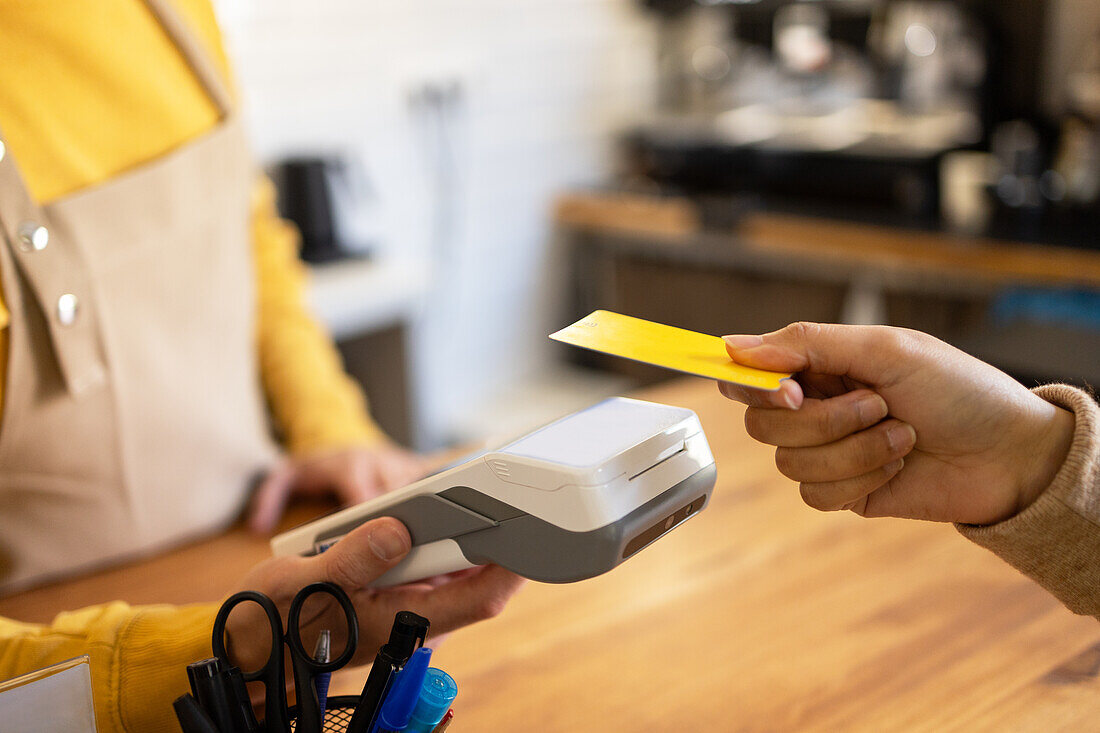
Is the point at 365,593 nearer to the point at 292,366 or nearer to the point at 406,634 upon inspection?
the point at 406,634

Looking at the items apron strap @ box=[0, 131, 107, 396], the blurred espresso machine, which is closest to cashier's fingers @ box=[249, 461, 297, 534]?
apron strap @ box=[0, 131, 107, 396]

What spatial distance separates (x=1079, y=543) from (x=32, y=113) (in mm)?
859

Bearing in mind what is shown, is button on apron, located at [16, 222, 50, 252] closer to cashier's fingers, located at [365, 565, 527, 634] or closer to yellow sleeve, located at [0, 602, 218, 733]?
yellow sleeve, located at [0, 602, 218, 733]

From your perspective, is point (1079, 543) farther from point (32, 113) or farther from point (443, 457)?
point (32, 113)

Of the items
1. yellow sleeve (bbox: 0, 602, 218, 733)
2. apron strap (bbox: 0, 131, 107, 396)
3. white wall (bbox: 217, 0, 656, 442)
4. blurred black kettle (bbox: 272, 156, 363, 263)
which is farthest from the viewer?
white wall (bbox: 217, 0, 656, 442)

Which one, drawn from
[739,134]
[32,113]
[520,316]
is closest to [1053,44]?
[739,134]

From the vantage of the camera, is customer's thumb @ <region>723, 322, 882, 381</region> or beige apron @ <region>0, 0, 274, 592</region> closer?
customer's thumb @ <region>723, 322, 882, 381</region>

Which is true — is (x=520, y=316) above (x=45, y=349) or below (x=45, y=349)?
below

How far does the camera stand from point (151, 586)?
894 millimetres

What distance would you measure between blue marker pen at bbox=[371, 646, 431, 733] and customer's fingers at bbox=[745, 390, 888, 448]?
25 centimetres

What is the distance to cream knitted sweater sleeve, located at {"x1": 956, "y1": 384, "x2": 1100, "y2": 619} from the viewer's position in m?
0.63

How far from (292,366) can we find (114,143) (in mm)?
358

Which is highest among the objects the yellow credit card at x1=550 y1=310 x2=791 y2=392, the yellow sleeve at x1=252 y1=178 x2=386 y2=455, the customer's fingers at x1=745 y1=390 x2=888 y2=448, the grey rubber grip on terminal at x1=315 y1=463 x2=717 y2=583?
the yellow credit card at x1=550 y1=310 x2=791 y2=392

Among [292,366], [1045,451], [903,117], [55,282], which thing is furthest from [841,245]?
[55,282]
